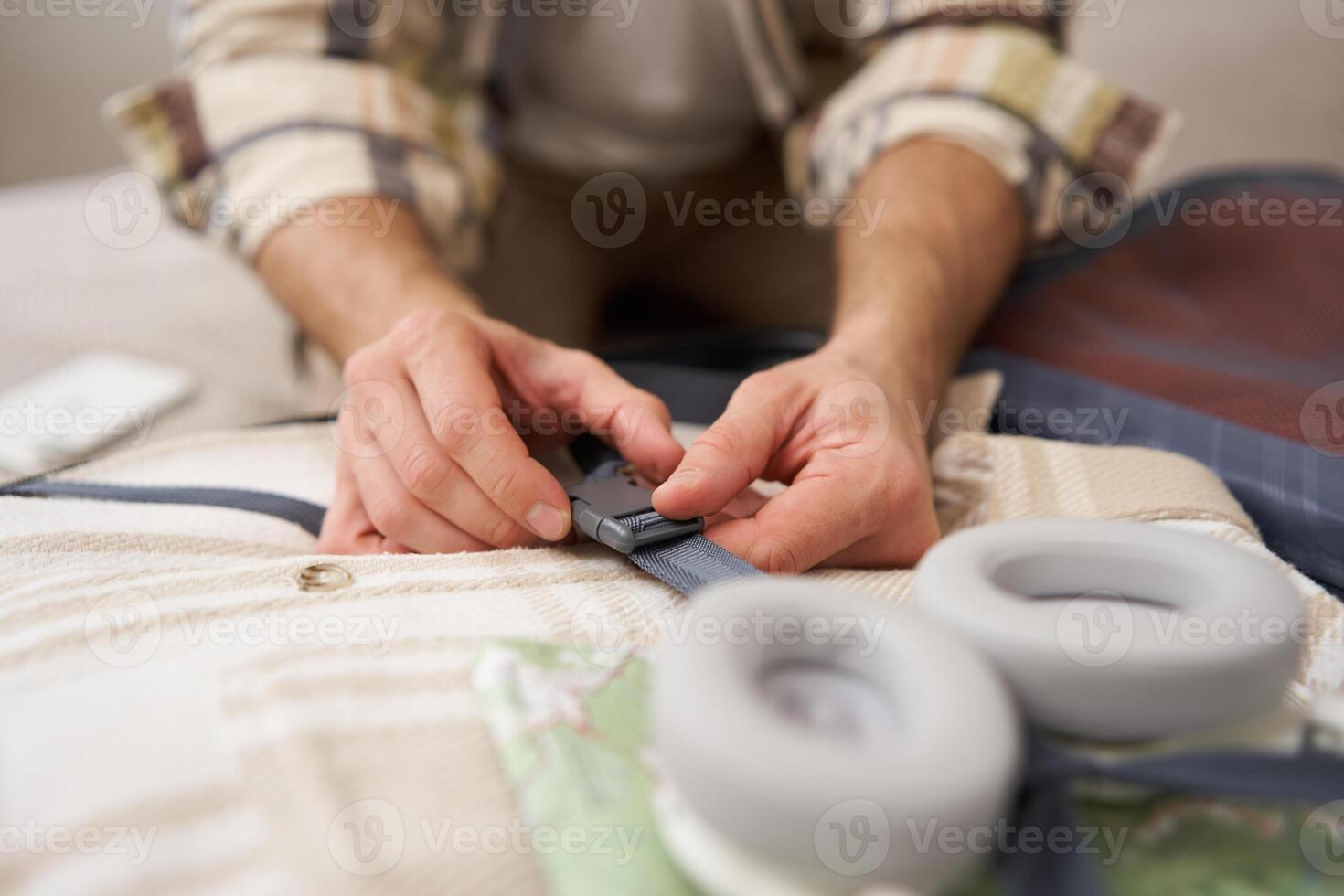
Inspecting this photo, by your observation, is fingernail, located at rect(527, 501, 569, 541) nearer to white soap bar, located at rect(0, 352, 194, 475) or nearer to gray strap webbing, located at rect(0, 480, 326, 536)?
gray strap webbing, located at rect(0, 480, 326, 536)

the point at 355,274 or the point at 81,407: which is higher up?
the point at 355,274

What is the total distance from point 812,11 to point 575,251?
317 mm

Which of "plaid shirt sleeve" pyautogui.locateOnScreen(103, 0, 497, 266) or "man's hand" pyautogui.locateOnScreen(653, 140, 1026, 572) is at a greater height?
"plaid shirt sleeve" pyautogui.locateOnScreen(103, 0, 497, 266)

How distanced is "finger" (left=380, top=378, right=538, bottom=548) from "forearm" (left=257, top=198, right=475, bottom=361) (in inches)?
6.3

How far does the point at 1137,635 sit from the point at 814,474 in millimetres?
175

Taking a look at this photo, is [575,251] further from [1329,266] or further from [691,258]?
[1329,266]

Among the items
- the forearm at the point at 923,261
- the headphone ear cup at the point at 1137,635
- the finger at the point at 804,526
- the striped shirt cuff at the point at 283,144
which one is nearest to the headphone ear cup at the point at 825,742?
the headphone ear cup at the point at 1137,635

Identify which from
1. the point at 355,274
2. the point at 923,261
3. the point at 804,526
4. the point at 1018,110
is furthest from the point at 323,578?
the point at 1018,110

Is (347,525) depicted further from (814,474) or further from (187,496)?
(814,474)

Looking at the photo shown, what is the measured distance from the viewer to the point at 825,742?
0.73 feet

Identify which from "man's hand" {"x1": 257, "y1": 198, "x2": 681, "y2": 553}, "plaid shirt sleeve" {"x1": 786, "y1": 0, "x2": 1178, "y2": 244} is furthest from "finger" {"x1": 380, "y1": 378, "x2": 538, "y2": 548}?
"plaid shirt sleeve" {"x1": 786, "y1": 0, "x2": 1178, "y2": 244}

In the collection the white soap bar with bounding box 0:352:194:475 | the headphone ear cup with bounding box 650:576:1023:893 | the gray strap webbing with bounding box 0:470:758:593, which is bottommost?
the white soap bar with bounding box 0:352:194:475

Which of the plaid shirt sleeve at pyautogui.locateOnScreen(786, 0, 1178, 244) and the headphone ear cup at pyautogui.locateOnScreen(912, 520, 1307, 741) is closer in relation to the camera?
the headphone ear cup at pyautogui.locateOnScreen(912, 520, 1307, 741)

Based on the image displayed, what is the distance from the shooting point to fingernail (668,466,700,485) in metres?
0.39
